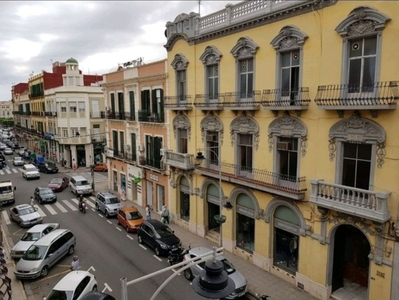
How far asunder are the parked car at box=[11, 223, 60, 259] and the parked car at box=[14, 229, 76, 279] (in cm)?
160

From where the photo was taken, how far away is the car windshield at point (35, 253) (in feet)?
58.9

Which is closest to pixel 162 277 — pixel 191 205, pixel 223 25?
pixel 191 205

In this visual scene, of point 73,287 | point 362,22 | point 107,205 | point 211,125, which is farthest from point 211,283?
point 107,205

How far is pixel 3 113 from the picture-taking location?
17788cm

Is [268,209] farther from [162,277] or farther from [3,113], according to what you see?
[3,113]

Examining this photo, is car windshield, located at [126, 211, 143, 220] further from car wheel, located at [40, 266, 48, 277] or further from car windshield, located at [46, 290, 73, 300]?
car windshield, located at [46, 290, 73, 300]

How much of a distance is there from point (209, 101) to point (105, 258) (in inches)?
481

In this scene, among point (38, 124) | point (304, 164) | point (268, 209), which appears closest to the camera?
point (304, 164)

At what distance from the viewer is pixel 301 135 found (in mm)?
15820

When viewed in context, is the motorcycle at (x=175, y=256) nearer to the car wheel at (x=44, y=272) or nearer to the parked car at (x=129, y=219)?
the parked car at (x=129, y=219)

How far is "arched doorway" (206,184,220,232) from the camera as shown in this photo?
22.2 metres

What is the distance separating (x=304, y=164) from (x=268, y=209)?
3.61 m

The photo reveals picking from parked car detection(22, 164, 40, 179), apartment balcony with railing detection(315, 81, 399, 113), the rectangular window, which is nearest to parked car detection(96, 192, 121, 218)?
the rectangular window

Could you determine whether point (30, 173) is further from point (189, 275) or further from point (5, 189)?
point (189, 275)
